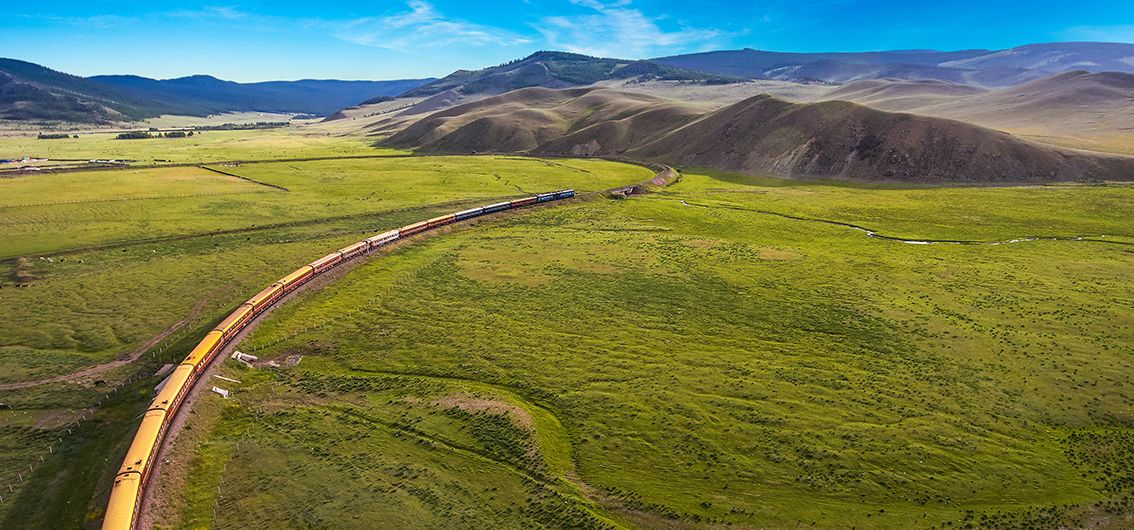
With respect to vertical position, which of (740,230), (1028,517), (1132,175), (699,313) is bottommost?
(1028,517)

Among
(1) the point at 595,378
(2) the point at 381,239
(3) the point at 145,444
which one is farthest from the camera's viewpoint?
(2) the point at 381,239

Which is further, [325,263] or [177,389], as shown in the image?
[325,263]

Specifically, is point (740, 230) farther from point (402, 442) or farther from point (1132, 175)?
point (1132, 175)

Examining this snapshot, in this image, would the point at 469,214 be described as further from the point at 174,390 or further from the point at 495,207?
the point at 174,390

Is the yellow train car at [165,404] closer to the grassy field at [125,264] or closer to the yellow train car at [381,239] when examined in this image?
the grassy field at [125,264]

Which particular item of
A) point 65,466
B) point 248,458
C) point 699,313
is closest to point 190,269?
point 65,466

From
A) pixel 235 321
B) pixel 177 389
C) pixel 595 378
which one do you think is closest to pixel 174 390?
pixel 177 389

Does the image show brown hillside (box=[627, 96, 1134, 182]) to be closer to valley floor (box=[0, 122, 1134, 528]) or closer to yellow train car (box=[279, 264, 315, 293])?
valley floor (box=[0, 122, 1134, 528])
